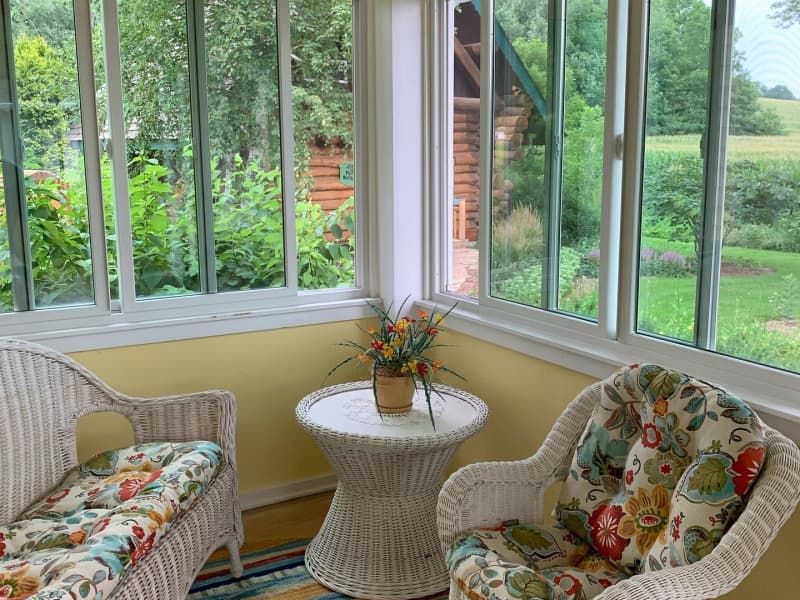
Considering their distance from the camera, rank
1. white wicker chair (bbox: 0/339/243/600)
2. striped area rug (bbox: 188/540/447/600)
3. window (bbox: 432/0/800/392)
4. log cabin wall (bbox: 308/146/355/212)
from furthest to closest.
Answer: log cabin wall (bbox: 308/146/355/212) < striped area rug (bbox: 188/540/447/600) < white wicker chair (bbox: 0/339/243/600) < window (bbox: 432/0/800/392)

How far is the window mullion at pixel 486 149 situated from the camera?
9.52 ft

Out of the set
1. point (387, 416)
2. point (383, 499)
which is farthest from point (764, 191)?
point (383, 499)

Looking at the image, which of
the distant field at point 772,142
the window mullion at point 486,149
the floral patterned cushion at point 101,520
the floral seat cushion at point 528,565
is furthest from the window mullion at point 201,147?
the distant field at point 772,142

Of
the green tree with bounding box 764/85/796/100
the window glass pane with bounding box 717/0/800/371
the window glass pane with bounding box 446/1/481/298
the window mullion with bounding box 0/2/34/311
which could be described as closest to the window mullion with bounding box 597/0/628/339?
the window glass pane with bounding box 717/0/800/371

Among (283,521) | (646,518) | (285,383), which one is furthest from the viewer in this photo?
(285,383)

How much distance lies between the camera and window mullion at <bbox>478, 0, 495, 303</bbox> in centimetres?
290

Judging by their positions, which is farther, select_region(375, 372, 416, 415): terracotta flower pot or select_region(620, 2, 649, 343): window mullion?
select_region(375, 372, 416, 415): terracotta flower pot

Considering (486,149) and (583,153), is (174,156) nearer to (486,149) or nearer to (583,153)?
(486,149)

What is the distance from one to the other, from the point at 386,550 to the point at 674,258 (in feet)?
4.24

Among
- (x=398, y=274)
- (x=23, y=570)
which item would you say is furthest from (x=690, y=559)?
(x=398, y=274)

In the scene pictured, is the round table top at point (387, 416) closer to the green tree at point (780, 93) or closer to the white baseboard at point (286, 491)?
the white baseboard at point (286, 491)

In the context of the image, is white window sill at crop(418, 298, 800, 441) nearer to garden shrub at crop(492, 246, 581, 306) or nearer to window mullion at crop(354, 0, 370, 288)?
garden shrub at crop(492, 246, 581, 306)

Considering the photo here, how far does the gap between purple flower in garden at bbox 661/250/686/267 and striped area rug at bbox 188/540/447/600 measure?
1.26 m

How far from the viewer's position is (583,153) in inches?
99.2
